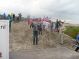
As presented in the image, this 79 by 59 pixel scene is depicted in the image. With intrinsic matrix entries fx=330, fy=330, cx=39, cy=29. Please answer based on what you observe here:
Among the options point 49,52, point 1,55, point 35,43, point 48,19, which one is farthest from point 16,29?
point 1,55

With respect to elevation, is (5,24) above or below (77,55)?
above

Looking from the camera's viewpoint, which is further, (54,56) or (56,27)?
(56,27)

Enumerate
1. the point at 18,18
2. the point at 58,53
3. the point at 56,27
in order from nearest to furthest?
the point at 58,53 → the point at 56,27 → the point at 18,18

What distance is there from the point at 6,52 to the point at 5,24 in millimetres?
835

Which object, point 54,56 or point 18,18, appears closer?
point 54,56

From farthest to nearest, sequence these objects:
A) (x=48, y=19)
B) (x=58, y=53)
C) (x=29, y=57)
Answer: (x=48, y=19) → (x=58, y=53) → (x=29, y=57)

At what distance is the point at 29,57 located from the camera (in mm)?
12000

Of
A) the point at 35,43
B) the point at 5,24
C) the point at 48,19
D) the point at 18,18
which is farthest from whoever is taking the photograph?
the point at 18,18

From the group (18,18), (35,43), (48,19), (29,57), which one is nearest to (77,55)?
(29,57)

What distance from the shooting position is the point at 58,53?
12836 millimetres

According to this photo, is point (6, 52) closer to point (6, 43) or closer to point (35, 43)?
point (6, 43)

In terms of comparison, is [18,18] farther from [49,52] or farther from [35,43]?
[49,52]

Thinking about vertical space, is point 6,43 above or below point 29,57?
above

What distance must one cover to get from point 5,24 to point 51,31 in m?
24.7
